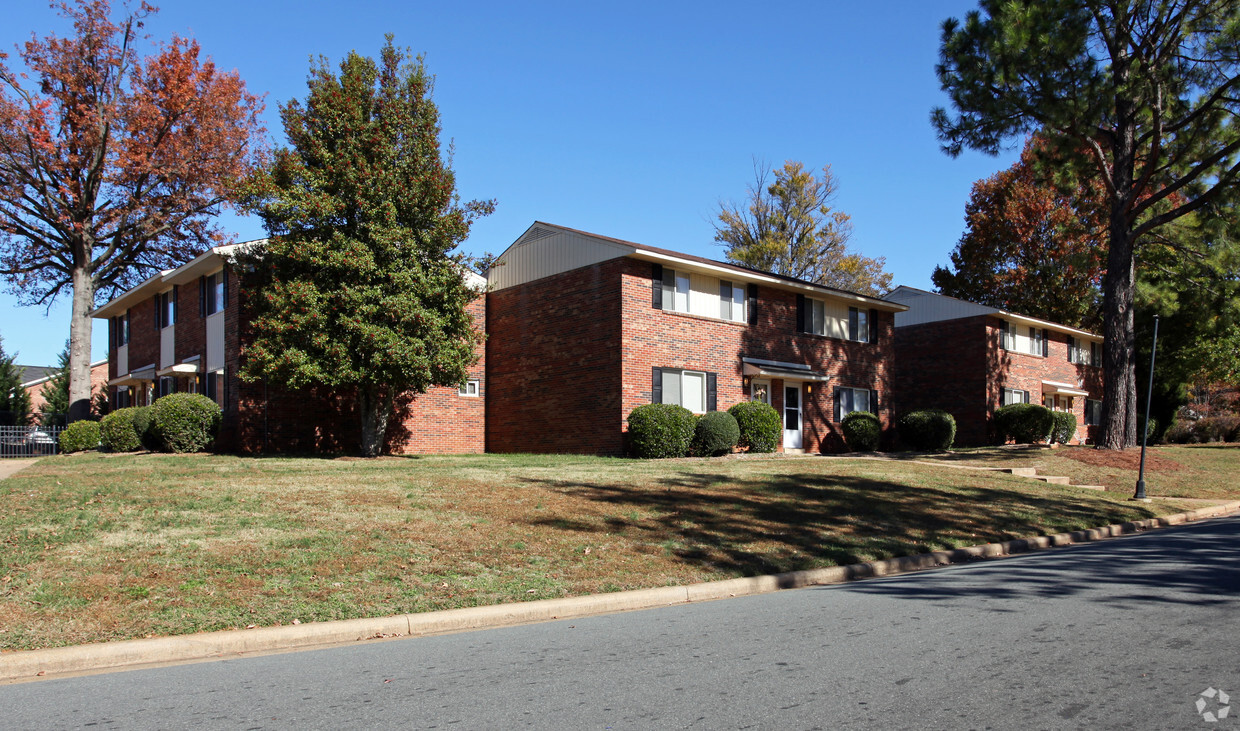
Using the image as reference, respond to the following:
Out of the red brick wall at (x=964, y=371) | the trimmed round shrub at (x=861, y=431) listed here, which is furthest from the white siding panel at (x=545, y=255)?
the red brick wall at (x=964, y=371)

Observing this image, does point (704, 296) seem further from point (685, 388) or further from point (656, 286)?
point (685, 388)

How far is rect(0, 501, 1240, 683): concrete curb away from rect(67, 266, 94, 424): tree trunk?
2720 cm

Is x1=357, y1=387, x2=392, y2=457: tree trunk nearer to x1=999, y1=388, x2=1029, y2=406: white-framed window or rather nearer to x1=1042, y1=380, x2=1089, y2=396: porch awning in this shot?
x1=999, y1=388, x2=1029, y2=406: white-framed window

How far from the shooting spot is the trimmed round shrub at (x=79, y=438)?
2428 centimetres

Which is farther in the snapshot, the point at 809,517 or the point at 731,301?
the point at 731,301

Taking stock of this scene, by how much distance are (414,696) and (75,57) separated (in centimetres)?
3307

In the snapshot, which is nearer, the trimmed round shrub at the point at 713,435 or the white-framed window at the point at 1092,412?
the trimmed round shrub at the point at 713,435

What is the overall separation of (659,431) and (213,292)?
45.4ft

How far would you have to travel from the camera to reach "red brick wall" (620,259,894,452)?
22.6 m

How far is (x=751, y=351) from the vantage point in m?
25.5

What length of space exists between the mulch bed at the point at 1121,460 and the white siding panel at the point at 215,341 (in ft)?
79.4

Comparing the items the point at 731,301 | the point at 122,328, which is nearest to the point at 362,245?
the point at 731,301

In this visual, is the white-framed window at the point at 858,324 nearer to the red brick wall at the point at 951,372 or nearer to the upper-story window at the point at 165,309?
the red brick wall at the point at 951,372
